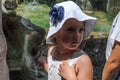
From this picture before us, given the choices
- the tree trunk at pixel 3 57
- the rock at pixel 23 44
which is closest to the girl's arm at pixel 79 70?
the tree trunk at pixel 3 57

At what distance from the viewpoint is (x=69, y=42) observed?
230 cm

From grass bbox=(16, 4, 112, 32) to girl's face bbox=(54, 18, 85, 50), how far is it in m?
1.25

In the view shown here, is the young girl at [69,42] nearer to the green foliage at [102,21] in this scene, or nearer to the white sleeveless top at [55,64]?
the white sleeveless top at [55,64]

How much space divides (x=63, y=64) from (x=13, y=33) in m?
1.67

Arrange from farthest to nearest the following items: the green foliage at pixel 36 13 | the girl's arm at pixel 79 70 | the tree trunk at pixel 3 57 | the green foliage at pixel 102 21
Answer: the green foliage at pixel 102 21 < the green foliage at pixel 36 13 < the tree trunk at pixel 3 57 < the girl's arm at pixel 79 70

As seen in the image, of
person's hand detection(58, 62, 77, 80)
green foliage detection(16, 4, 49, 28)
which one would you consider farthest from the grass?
person's hand detection(58, 62, 77, 80)

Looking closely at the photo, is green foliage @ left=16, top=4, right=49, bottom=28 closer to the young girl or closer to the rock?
the rock

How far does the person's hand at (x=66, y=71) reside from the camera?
2.18 meters

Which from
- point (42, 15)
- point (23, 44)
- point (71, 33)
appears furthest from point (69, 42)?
point (23, 44)

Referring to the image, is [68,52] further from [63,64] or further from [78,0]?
[78,0]

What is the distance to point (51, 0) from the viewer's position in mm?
3662

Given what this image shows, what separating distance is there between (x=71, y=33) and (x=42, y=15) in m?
1.34

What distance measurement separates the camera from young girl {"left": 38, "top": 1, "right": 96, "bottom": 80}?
221cm

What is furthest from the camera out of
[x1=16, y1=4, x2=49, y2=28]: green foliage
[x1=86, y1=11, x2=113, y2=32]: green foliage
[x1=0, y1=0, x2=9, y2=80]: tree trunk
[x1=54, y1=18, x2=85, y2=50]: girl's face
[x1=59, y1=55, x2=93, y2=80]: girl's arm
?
[x1=86, y1=11, x2=113, y2=32]: green foliage
